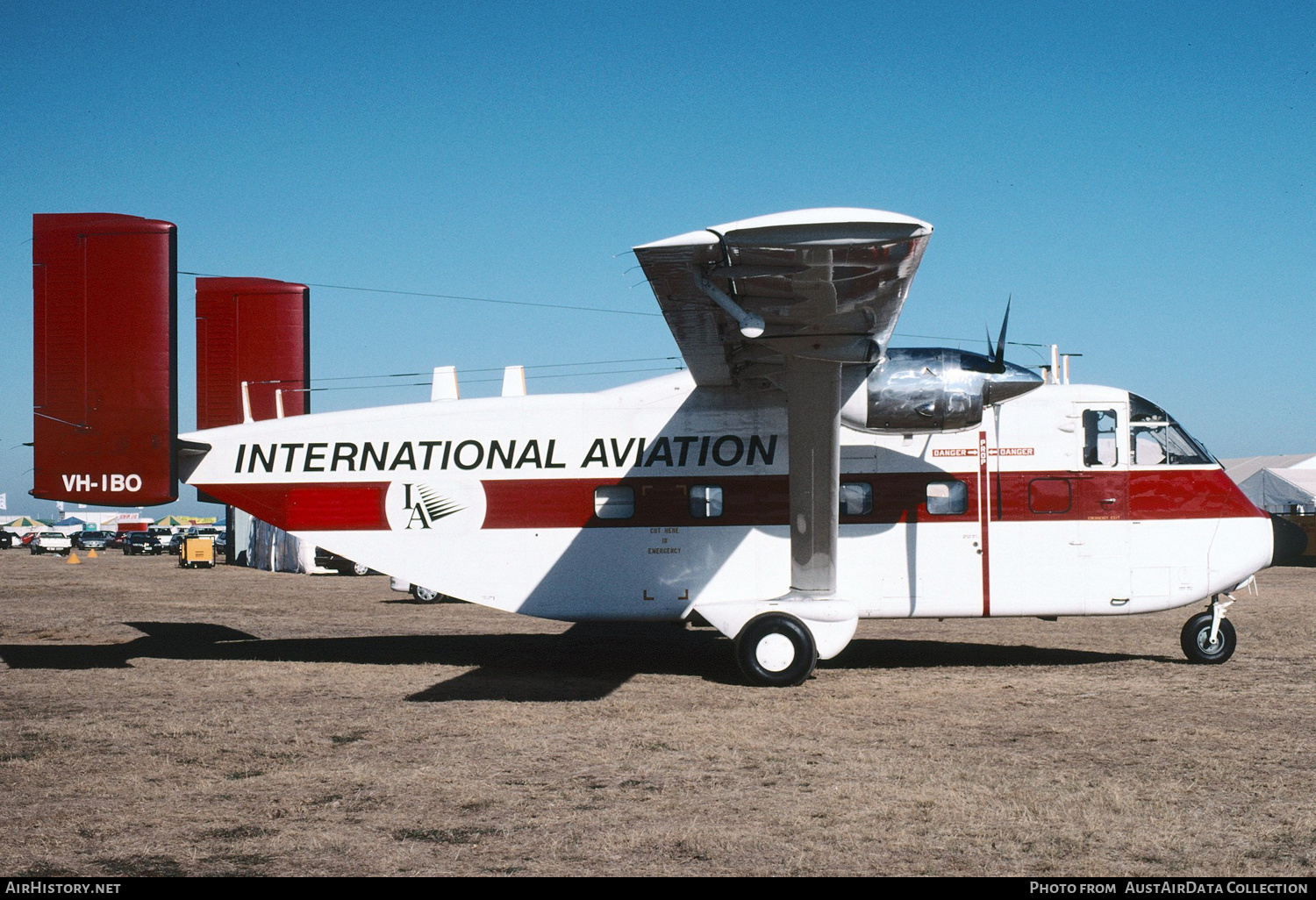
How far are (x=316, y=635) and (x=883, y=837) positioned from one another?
13003 millimetres

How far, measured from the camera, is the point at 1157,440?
12328mm

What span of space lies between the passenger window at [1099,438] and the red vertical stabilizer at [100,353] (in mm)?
11153

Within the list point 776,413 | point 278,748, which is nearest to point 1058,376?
point 776,413

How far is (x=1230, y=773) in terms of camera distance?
7082mm

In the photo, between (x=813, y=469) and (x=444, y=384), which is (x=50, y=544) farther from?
(x=813, y=469)

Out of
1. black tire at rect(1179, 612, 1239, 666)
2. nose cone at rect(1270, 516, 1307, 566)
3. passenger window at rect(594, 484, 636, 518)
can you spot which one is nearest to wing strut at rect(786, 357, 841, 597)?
passenger window at rect(594, 484, 636, 518)

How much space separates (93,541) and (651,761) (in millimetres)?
82285

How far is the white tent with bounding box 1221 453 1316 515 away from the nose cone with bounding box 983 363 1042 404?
39157 mm

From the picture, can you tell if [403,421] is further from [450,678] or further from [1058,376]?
[1058,376]

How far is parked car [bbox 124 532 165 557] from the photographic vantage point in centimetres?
6525

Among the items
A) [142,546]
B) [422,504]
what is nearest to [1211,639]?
[422,504]

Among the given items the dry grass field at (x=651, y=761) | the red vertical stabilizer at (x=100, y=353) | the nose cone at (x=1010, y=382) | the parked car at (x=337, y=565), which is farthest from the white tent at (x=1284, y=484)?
the red vertical stabilizer at (x=100, y=353)

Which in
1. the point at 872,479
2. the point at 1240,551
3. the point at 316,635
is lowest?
the point at 316,635

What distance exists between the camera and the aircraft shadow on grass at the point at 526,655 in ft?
38.3
